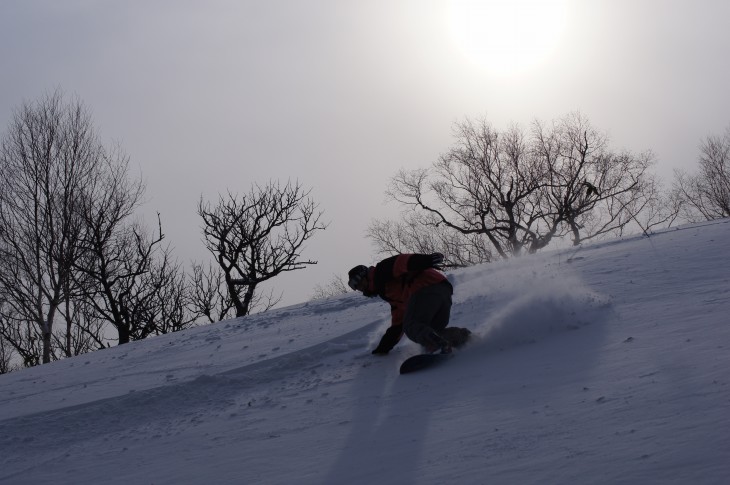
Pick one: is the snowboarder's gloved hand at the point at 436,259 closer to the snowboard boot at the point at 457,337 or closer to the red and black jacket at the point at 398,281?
the red and black jacket at the point at 398,281

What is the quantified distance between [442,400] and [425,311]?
1.68 metres

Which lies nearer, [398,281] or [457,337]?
[457,337]

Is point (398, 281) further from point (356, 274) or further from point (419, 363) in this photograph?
point (419, 363)

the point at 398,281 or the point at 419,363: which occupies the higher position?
the point at 398,281

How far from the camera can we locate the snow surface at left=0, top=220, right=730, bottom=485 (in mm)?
3258

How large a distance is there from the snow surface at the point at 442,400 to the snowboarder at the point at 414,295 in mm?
215

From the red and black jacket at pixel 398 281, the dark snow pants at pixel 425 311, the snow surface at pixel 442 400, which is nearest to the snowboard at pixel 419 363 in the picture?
the snow surface at pixel 442 400

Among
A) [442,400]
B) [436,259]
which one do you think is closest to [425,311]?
[436,259]

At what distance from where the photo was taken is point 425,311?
6348 millimetres

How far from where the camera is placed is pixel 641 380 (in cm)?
399

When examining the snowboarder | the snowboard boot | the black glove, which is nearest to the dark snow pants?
the snowboarder

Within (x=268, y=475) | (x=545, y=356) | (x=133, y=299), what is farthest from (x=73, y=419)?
(x=133, y=299)

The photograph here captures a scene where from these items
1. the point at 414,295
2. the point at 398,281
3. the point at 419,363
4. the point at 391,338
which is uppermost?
the point at 398,281

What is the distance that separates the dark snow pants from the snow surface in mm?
367
